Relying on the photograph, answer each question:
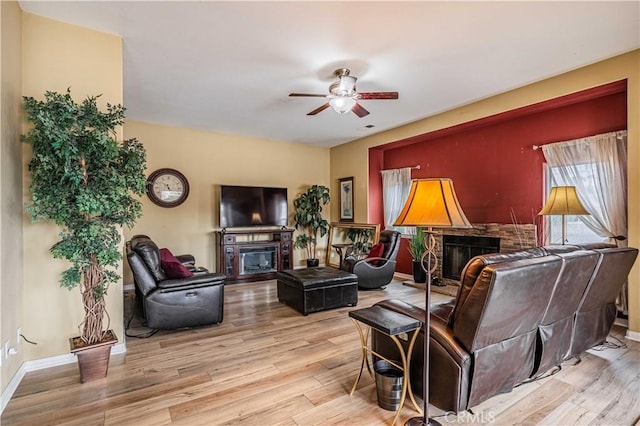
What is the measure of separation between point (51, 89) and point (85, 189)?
3.50 ft

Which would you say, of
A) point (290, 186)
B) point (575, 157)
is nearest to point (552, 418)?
point (575, 157)

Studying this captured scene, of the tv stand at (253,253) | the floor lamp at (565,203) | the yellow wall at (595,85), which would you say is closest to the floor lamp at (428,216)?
the floor lamp at (565,203)

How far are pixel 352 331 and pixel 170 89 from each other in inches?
150

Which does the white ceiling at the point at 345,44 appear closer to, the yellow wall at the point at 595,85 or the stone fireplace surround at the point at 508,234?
the yellow wall at the point at 595,85

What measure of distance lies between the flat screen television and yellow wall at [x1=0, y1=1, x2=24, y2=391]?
3592mm

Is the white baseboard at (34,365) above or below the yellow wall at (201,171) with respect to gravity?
below

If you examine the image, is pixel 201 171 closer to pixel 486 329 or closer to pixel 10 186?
pixel 10 186

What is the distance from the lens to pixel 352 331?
3404 millimetres

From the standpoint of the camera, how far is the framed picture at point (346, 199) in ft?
23.5

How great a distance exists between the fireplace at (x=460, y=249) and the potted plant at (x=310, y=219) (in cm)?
273

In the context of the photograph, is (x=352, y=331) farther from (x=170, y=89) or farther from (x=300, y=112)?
(x=170, y=89)

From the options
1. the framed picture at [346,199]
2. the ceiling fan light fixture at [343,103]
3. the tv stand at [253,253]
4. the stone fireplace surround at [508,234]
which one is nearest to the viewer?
the ceiling fan light fixture at [343,103]

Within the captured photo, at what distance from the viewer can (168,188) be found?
5.77 metres

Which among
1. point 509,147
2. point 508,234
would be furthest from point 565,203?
point 509,147
